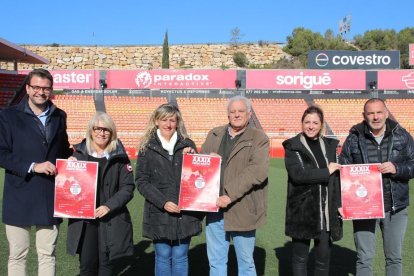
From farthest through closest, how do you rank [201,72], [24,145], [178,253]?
[201,72]
[178,253]
[24,145]

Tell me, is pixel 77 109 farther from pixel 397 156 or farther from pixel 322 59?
pixel 397 156

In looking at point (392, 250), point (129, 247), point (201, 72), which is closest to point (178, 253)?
Answer: point (129, 247)

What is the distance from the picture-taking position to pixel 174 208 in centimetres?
329

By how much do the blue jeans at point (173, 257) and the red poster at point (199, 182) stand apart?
0.35m

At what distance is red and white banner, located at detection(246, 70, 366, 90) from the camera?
25.5m

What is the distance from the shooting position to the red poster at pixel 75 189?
10.6ft

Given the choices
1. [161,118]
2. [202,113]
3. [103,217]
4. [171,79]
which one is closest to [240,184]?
[161,118]

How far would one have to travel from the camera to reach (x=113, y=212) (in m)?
3.36

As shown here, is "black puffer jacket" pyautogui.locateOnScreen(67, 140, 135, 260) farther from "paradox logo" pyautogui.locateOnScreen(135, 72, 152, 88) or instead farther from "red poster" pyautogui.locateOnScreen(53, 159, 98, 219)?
"paradox logo" pyautogui.locateOnScreen(135, 72, 152, 88)

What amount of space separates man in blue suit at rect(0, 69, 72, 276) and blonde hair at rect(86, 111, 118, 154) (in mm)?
274

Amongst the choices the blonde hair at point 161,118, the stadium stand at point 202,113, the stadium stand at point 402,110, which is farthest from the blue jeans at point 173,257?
the stadium stand at point 402,110

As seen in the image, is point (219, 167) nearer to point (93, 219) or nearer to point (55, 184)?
point (93, 219)

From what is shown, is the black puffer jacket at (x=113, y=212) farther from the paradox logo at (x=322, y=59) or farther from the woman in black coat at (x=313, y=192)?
the paradox logo at (x=322, y=59)

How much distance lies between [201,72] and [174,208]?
22.6 metres
